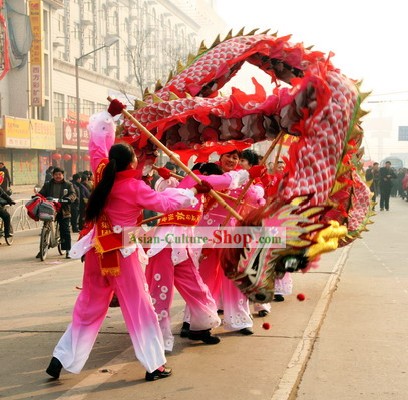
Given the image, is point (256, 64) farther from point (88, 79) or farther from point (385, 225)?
point (88, 79)

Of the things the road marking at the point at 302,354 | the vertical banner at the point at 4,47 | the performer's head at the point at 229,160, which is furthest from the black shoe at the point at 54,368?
the vertical banner at the point at 4,47

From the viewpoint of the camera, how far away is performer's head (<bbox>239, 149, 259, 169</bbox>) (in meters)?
7.39

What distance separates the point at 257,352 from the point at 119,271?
56.4 inches

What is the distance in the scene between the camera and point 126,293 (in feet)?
16.5

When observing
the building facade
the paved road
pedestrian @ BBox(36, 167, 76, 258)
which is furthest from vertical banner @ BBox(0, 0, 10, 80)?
the paved road

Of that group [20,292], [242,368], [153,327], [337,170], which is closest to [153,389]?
[153,327]

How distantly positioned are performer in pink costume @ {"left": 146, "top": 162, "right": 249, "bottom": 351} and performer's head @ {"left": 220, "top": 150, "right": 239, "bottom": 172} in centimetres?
83

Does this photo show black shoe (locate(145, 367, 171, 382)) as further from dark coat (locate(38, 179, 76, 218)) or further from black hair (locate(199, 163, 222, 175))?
dark coat (locate(38, 179, 76, 218))

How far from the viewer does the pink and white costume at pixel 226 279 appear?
6.47 m

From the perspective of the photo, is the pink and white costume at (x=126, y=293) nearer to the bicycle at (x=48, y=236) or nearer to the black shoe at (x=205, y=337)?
the black shoe at (x=205, y=337)

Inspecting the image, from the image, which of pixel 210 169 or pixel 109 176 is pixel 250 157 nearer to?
pixel 210 169

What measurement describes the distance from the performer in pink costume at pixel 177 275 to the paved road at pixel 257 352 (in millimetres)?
A: 249

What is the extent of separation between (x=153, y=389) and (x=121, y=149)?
1.60 meters

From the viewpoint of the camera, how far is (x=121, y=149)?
4.98 metres
